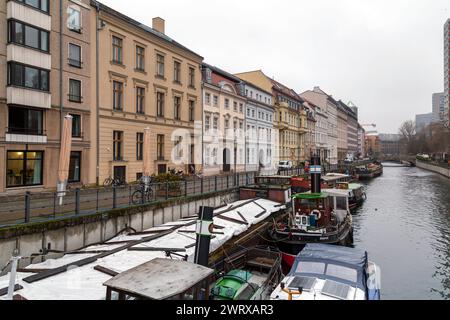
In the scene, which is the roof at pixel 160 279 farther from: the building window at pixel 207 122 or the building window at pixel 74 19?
the building window at pixel 207 122

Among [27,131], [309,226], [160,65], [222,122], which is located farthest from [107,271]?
[222,122]

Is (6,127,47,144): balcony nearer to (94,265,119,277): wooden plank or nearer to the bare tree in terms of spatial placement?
(94,265,119,277): wooden plank

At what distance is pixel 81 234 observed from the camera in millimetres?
12570

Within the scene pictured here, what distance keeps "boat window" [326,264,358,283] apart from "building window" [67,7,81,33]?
22961 millimetres

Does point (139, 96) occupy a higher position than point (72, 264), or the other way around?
point (139, 96)

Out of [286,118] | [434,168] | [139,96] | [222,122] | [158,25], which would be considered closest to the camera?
[139,96]

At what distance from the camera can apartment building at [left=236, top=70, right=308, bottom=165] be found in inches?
2192

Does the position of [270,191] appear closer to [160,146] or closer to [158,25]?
[160,146]

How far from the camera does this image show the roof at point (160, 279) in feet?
17.7

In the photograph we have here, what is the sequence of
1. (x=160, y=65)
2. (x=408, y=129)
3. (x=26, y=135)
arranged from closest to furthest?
(x=26, y=135), (x=160, y=65), (x=408, y=129)

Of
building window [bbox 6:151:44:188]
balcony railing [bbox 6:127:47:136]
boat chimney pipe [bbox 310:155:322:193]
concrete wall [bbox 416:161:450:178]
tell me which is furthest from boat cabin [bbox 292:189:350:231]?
concrete wall [bbox 416:161:450:178]

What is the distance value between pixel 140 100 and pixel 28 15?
34.6 feet

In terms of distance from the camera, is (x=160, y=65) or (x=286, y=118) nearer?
(x=160, y=65)
